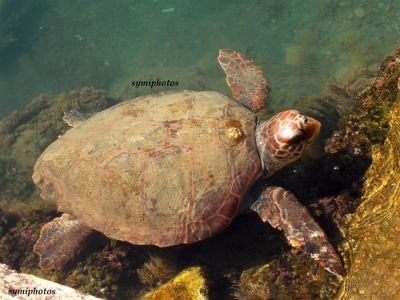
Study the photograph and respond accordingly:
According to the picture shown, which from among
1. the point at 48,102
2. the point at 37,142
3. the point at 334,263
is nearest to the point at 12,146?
the point at 37,142

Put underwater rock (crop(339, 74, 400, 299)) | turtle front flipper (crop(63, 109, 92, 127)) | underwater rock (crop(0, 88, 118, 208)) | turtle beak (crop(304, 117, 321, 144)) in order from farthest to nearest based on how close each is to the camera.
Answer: underwater rock (crop(0, 88, 118, 208))
turtle front flipper (crop(63, 109, 92, 127))
turtle beak (crop(304, 117, 321, 144))
underwater rock (crop(339, 74, 400, 299))

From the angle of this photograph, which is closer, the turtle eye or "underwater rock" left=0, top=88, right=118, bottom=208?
the turtle eye

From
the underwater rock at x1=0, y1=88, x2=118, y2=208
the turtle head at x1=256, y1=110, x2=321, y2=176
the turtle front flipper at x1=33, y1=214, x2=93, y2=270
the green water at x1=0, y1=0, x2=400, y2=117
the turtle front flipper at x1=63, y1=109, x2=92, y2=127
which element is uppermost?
the turtle head at x1=256, y1=110, x2=321, y2=176

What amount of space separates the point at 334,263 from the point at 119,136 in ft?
9.92

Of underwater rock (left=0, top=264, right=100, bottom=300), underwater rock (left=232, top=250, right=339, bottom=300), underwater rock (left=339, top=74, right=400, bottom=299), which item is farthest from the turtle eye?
underwater rock (left=0, top=264, right=100, bottom=300)

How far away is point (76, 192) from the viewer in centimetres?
474

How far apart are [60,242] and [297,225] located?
3.64 meters

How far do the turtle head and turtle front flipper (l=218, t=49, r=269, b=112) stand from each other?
1.13 m

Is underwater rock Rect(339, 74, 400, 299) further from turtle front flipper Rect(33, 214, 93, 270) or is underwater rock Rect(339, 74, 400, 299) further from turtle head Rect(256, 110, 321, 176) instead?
turtle front flipper Rect(33, 214, 93, 270)

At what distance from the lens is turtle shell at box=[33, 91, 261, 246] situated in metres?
4.14

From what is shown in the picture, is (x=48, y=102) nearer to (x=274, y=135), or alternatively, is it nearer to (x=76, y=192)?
(x=76, y=192)

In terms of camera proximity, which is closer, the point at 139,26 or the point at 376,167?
the point at 376,167

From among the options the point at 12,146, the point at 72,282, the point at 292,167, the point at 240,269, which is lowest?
the point at 12,146

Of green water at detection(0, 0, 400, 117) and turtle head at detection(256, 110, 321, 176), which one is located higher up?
turtle head at detection(256, 110, 321, 176)
